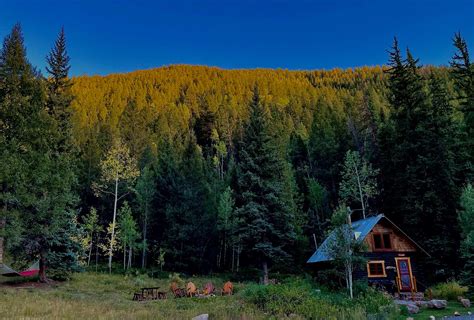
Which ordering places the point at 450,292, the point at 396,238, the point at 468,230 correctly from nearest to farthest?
the point at 450,292, the point at 468,230, the point at 396,238

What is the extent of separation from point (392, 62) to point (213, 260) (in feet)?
88.7

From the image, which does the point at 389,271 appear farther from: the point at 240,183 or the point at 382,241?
the point at 240,183

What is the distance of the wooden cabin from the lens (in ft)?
81.6

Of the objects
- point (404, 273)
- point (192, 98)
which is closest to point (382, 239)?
point (404, 273)

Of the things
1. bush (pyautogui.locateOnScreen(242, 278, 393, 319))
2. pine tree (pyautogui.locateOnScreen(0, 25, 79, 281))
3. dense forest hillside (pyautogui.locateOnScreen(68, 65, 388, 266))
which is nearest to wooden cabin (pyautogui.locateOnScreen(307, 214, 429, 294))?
bush (pyautogui.locateOnScreen(242, 278, 393, 319))

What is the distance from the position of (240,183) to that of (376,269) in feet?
41.9

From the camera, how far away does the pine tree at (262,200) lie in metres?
29.5

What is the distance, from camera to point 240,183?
31.5m

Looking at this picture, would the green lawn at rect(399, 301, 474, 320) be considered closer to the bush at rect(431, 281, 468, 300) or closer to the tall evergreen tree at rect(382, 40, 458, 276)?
the bush at rect(431, 281, 468, 300)

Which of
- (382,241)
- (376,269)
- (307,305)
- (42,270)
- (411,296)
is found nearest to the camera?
(307,305)

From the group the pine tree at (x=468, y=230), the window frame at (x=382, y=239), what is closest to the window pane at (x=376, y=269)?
the window frame at (x=382, y=239)

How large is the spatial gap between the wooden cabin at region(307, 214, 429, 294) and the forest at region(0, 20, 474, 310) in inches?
71.3

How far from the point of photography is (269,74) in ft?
468

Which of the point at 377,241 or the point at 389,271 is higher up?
the point at 377,241
